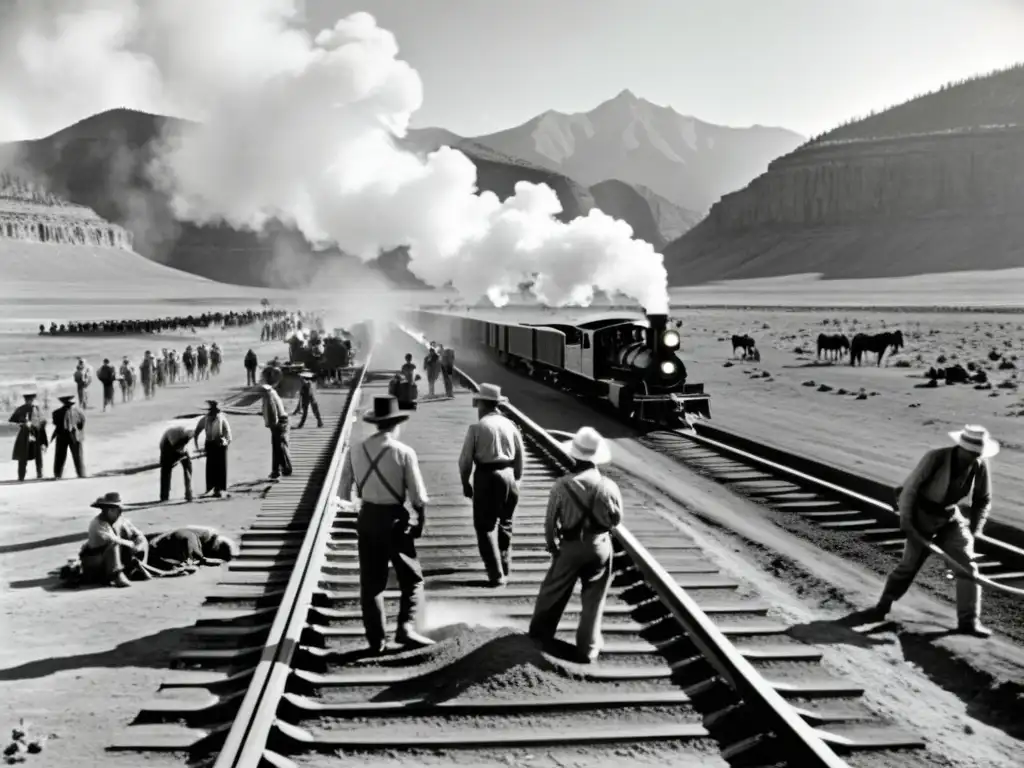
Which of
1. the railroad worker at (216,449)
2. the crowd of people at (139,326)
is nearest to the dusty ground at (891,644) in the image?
the railroad worker at (216,449)

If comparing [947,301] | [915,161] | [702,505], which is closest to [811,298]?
[947,301]

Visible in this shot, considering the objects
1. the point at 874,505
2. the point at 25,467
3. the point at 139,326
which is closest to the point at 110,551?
the point at 25,467

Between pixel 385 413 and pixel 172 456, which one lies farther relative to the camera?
pixel 172 456

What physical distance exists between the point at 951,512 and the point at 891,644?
4.14 feet

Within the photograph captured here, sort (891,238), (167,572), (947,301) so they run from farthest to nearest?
(891,238) < (947,301) < (167,572)

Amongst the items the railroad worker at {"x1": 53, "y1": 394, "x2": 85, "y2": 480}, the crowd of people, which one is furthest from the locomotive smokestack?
the crowd of people

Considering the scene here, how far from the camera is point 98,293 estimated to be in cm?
15625

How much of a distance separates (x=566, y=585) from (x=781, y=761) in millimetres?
2053

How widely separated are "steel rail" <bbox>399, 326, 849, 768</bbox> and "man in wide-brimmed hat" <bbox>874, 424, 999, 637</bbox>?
85.5 inches

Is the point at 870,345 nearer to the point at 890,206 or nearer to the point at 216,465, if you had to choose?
the point at 216,465

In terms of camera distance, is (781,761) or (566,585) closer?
(781,761)

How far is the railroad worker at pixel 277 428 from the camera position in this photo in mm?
14898

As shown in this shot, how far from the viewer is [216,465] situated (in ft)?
46.4

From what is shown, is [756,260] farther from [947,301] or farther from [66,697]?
[66,697]
